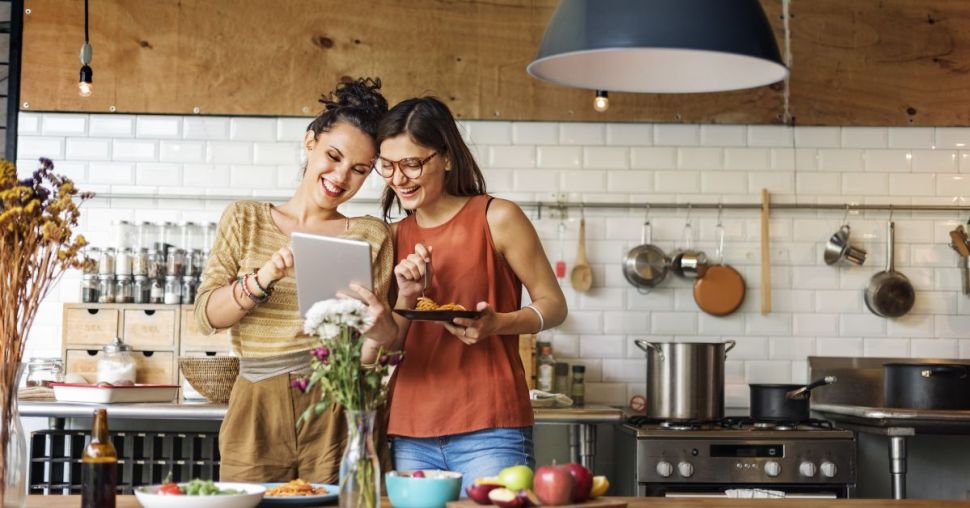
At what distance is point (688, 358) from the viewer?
4832mm

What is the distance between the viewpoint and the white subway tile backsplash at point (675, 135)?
551 cm

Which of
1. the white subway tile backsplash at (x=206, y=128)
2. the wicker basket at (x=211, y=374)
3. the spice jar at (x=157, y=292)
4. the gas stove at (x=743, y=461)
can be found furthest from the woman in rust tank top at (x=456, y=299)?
the white subway tile backsplash at (x=206, y=128)

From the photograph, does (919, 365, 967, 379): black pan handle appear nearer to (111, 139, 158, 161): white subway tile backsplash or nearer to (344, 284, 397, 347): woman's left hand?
(344, 284, 397, 347): woman's left hand

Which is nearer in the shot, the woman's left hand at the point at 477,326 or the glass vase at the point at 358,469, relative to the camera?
the glass vase at the point at 358,469

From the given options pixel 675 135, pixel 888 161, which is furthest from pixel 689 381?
pixel 888 161

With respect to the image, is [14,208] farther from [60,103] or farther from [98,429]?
[60,103]

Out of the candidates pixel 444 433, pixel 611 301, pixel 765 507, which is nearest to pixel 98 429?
pixel 444 433

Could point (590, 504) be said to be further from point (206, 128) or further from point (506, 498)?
point (206, 128)

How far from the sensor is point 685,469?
176 inches

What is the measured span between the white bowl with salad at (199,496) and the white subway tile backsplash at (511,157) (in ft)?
10.9

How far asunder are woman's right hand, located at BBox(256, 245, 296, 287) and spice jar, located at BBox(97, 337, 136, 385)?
2151mm

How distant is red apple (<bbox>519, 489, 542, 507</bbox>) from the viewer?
2174 millimetres

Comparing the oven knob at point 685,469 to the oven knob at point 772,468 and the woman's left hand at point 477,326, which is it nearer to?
the oven knob at point 772,468

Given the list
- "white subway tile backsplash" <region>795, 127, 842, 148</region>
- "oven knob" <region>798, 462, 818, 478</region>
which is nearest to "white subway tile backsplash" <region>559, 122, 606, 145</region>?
"white subway tile backsplash" <region>795, 127, 842, 148</region>
